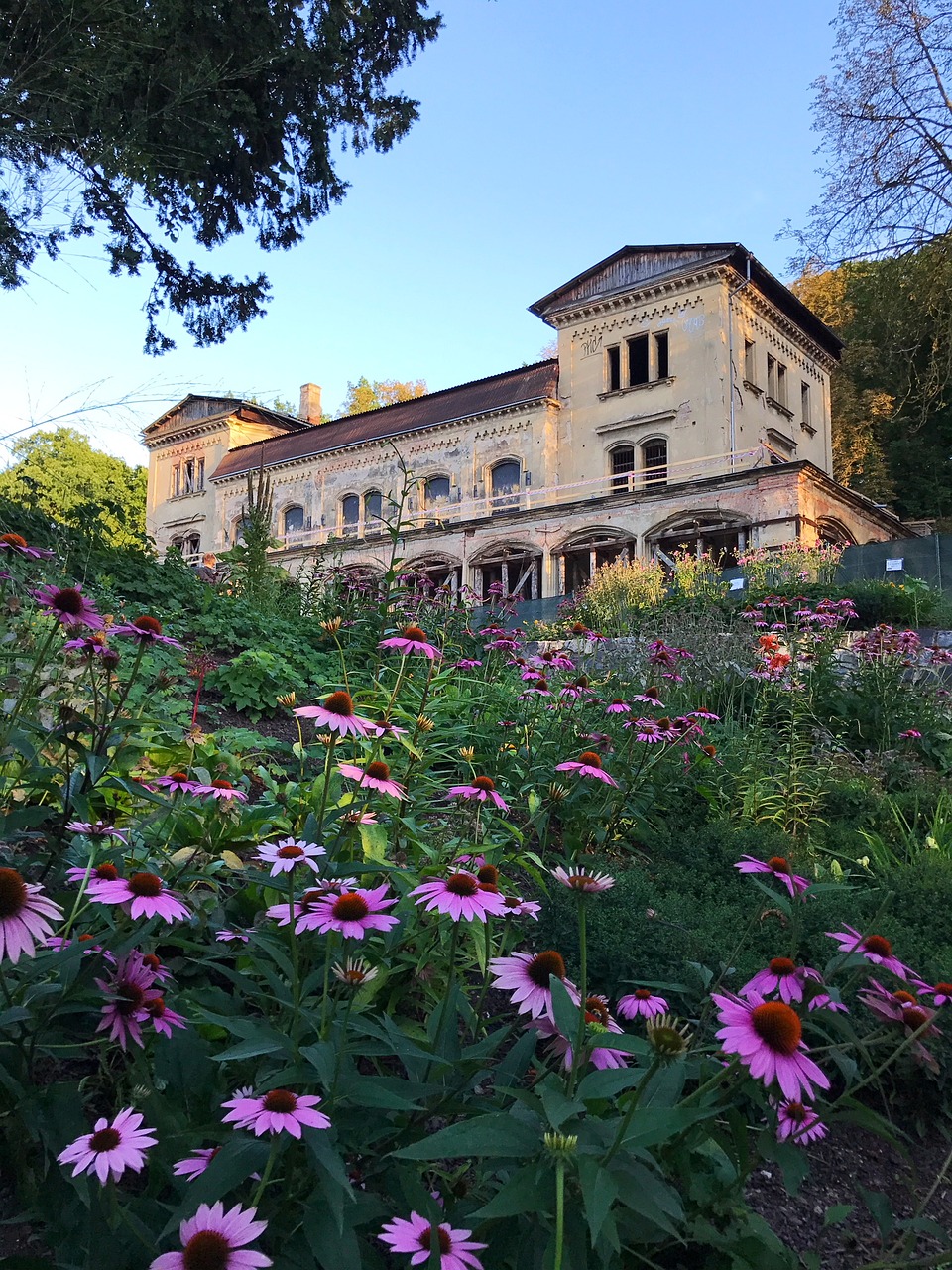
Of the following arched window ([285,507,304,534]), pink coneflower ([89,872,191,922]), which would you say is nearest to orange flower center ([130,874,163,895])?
pink coneflower ([89,872,191,922])

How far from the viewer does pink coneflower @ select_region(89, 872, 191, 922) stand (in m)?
1.52

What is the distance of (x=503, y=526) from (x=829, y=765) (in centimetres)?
1813

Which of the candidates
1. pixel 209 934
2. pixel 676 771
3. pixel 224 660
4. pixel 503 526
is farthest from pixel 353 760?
pixel 503 526

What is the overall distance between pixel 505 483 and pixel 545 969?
24.1 metres

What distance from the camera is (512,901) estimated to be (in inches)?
87.3

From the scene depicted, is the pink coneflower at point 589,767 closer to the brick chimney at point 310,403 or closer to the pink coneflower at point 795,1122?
the pink coneflower at point 795,1122

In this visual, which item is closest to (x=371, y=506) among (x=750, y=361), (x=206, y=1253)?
(x=750, y=361)

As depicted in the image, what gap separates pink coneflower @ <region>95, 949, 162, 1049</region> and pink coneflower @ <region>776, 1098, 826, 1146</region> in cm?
108

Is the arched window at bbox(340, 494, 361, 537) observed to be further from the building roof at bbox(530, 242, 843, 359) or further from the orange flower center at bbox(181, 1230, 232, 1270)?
the orange flower center at bbox(181, 1230, 232, 1270)

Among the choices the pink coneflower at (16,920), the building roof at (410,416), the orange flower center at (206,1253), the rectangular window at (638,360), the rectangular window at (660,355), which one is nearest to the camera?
the orange flower center at (206,1253)

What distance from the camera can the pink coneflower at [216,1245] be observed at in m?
1.03

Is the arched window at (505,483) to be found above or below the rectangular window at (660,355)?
below

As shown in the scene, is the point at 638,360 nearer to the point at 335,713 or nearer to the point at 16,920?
the point at 335,713

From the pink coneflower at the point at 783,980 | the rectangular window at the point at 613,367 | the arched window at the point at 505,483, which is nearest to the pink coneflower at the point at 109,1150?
the pink coneflower at the point at 783,980
